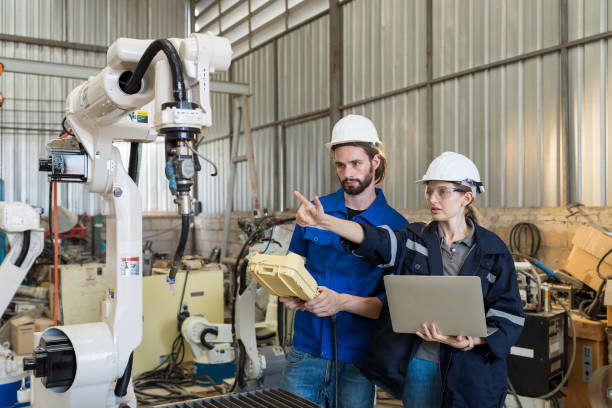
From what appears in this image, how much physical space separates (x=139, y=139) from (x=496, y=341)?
154 centimetres

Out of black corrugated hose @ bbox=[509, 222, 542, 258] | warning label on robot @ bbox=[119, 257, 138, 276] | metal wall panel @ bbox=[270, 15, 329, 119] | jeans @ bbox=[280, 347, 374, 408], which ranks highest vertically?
metal wall panel @ bbox=[270, 15, 329, 119]

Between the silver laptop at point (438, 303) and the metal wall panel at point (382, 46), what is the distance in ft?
16.1

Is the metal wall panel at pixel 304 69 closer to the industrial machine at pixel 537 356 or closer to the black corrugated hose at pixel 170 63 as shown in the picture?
the industrial machine at pixel 537 356

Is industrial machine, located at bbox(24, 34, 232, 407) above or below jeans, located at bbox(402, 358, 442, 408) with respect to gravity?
above

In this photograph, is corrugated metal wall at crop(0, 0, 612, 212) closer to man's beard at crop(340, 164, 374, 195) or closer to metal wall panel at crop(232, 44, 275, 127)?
metal wall panel at crop(232, 44, 275, 127)

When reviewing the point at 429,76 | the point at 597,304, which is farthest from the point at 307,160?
the point at 597,304

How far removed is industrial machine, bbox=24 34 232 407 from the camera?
57.2 inches

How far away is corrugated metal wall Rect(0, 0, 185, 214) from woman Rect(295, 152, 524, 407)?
30.3 feet

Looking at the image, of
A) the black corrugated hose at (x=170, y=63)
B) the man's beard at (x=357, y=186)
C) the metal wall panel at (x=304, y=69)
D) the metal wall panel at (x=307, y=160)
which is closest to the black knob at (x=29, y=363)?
the black corrugated hose at (x=170, y=63)

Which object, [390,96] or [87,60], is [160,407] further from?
[87,60]

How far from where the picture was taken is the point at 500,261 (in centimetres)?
175

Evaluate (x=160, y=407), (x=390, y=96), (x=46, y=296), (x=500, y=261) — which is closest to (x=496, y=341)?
(x=500, y=261)

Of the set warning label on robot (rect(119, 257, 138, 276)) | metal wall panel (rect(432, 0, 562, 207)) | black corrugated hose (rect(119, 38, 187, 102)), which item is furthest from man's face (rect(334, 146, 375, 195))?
metal wall panel (rect(432, 0, 562, 207))

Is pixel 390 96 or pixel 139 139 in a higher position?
pixel 390 96
